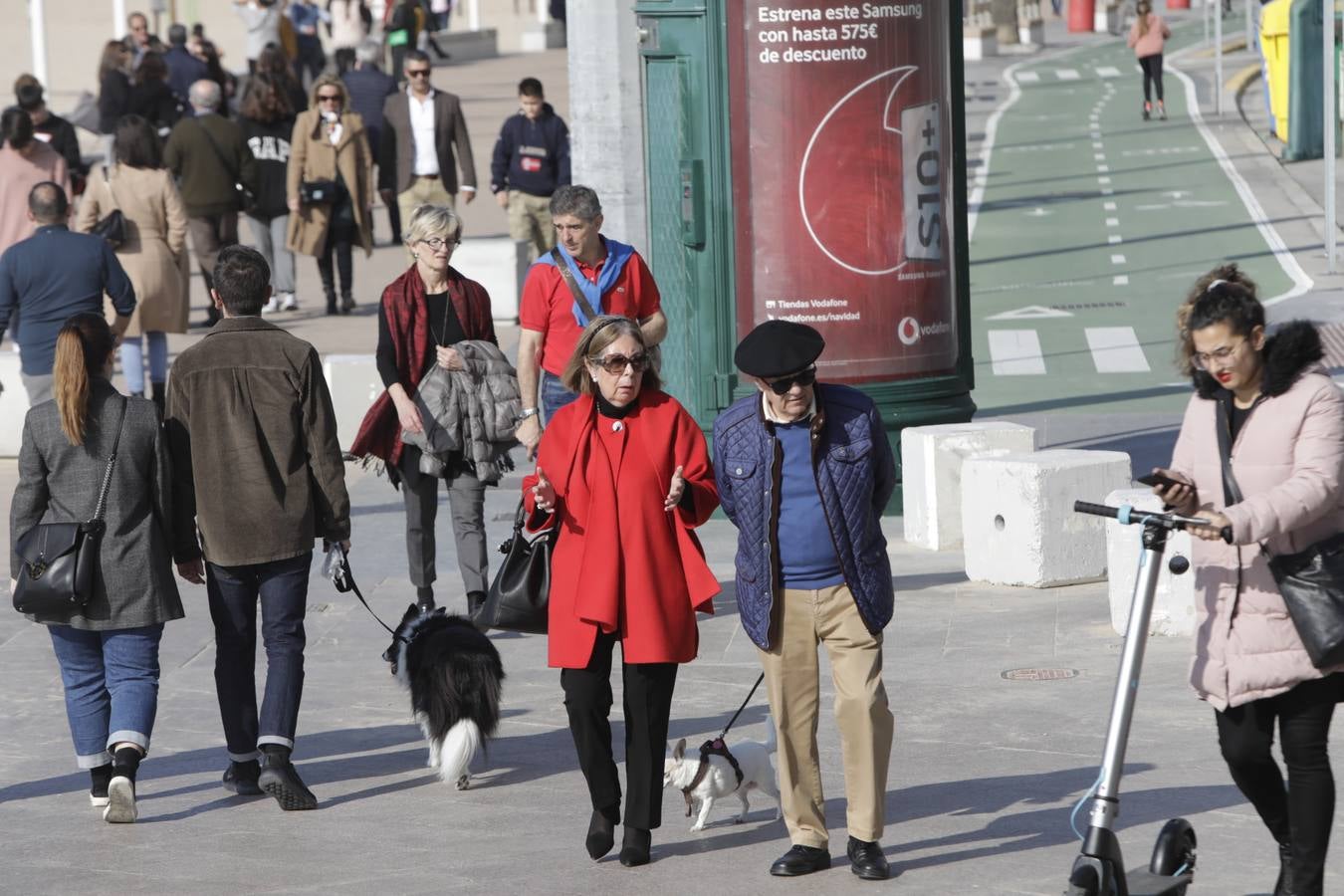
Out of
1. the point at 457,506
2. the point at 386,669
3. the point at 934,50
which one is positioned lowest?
the point at 386,669

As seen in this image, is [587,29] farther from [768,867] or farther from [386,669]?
[768,867]

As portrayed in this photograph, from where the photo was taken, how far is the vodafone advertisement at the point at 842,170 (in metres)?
11.5

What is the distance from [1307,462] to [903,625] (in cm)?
433

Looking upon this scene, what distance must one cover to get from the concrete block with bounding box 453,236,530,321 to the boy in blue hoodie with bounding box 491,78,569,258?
2.57 feet

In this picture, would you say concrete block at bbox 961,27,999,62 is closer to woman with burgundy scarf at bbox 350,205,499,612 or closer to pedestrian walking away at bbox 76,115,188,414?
pedestrian walking away at bbox 76,115,188,414

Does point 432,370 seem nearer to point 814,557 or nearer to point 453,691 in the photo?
point 453,691

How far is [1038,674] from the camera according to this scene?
8773 mm

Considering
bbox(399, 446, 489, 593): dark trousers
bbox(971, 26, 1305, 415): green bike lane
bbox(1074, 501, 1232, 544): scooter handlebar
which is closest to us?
bbox(1074, 501, 1232, 544): scooter handlebar

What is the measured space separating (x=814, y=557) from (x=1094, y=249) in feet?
62.6

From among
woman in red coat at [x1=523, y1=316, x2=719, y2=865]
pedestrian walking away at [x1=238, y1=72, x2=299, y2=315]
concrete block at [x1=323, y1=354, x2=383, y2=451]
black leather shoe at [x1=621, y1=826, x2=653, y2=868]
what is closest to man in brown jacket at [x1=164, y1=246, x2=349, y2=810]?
woman in red coat at [x1=523, y1=316, x2=719, y2=865]

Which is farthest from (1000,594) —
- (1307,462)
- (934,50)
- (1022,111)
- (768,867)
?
(1022,111)

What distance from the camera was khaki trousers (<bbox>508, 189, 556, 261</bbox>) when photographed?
18.6 metres

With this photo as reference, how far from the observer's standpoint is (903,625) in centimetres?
974

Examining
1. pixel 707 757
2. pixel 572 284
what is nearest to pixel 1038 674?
pixel 707 757
